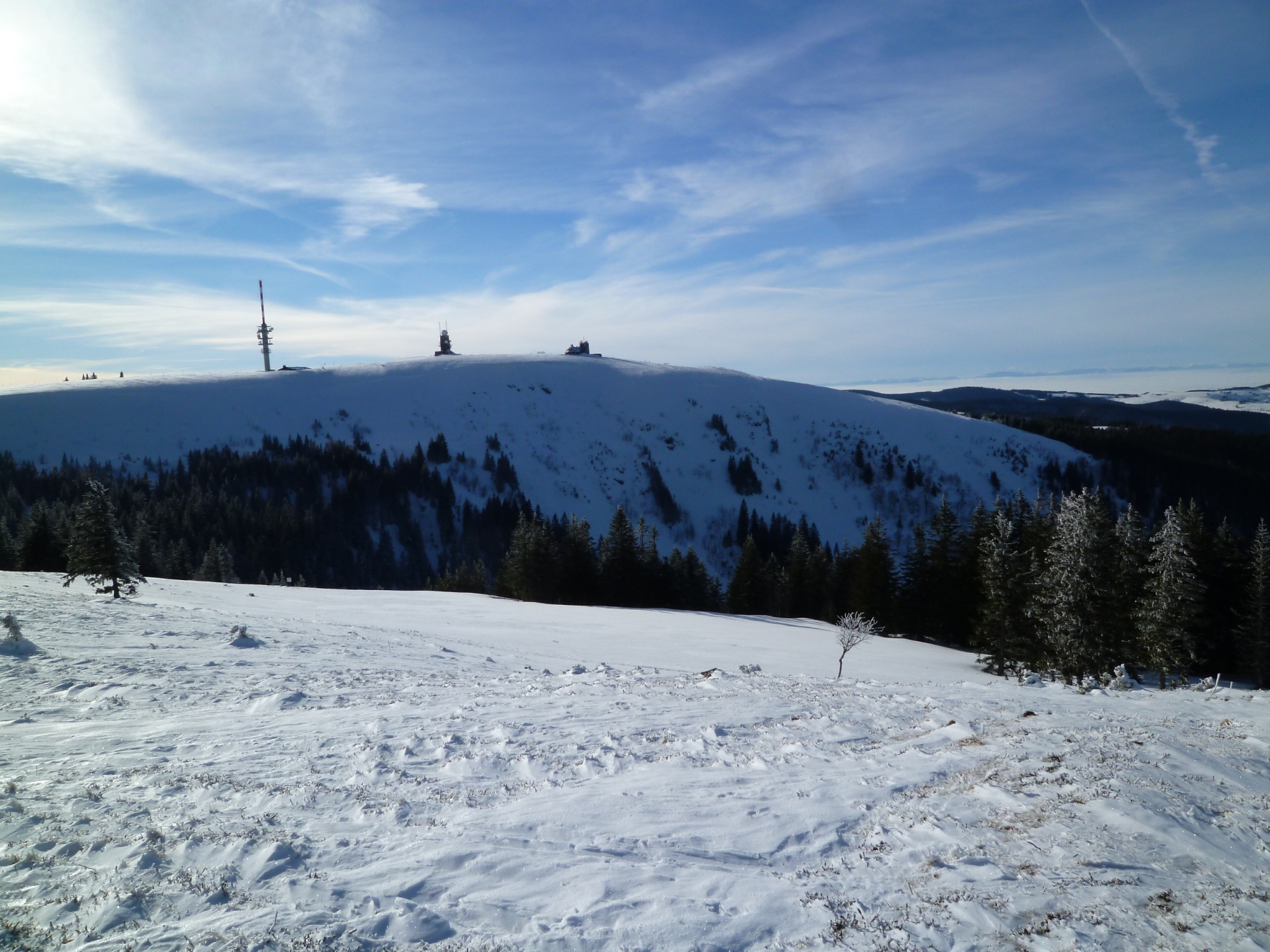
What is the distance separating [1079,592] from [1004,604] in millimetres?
5726

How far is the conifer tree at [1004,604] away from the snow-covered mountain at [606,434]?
82.8 metres

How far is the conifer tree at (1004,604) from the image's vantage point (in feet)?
105

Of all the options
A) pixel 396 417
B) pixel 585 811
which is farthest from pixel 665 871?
pixel 396 417

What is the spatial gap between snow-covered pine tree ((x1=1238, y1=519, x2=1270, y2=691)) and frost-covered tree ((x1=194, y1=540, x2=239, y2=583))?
80.1 m

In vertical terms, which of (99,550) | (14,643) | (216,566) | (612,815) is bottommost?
(216,566)

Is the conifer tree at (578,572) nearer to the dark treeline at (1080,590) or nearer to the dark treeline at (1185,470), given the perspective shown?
the dark treeline at (1080,590)

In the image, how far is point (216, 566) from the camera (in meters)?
63.1

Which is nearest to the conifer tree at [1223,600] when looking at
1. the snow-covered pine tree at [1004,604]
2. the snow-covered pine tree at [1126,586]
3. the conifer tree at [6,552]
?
the snow-covered pine tree at [1126,586]

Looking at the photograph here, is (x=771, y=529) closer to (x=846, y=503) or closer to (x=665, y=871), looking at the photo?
(x=846, y=503)

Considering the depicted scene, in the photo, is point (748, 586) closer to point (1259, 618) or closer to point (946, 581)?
point (946, 581)

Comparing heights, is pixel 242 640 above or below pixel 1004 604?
above

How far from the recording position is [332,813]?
27.7 feet

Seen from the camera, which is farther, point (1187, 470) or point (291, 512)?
point (1187, 470)

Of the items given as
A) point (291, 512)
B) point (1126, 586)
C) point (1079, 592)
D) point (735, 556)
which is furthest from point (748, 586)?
point (291, 512)
